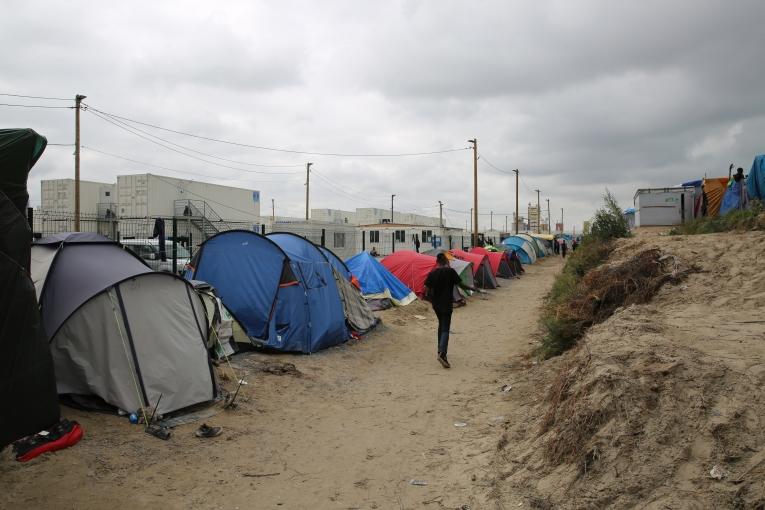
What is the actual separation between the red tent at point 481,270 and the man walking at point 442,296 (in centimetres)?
1300

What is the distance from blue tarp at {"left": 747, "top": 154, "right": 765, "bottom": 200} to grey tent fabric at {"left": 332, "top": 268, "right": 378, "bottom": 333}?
12.0 metres

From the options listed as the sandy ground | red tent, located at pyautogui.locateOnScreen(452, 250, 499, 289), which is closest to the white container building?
red tent, located at pyautogui.locateOnScreen(452, 250, 499, 289)

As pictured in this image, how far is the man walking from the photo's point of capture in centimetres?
909

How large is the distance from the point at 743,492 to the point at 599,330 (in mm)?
3613

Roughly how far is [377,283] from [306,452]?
32.6 ft

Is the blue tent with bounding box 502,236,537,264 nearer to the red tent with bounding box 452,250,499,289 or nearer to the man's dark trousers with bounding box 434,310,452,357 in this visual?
the red tent with bounding box 452,250,499,289

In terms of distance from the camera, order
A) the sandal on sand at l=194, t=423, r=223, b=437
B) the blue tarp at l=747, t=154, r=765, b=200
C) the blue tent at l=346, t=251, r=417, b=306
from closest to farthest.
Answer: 1. the sandal on sand at l=194, t=423, r=223, b=437
2. the blue tarp at l=747, t=154, r=765, b=200
3. the blue tent at l=346, t=251, r=417, b=306

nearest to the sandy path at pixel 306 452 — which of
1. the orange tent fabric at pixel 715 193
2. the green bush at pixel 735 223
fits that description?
the green bush at pixel 735 223

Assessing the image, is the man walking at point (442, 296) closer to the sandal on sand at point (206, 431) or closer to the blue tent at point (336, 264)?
the blue tent at point (336, 264)

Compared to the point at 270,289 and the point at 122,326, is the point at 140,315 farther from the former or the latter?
the point at 270,289

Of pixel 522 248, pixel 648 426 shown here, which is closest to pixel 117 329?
pixel 648 426

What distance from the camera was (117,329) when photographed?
5.70m

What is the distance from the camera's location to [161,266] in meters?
13.2

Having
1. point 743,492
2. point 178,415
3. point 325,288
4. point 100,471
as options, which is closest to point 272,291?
point 325,288
